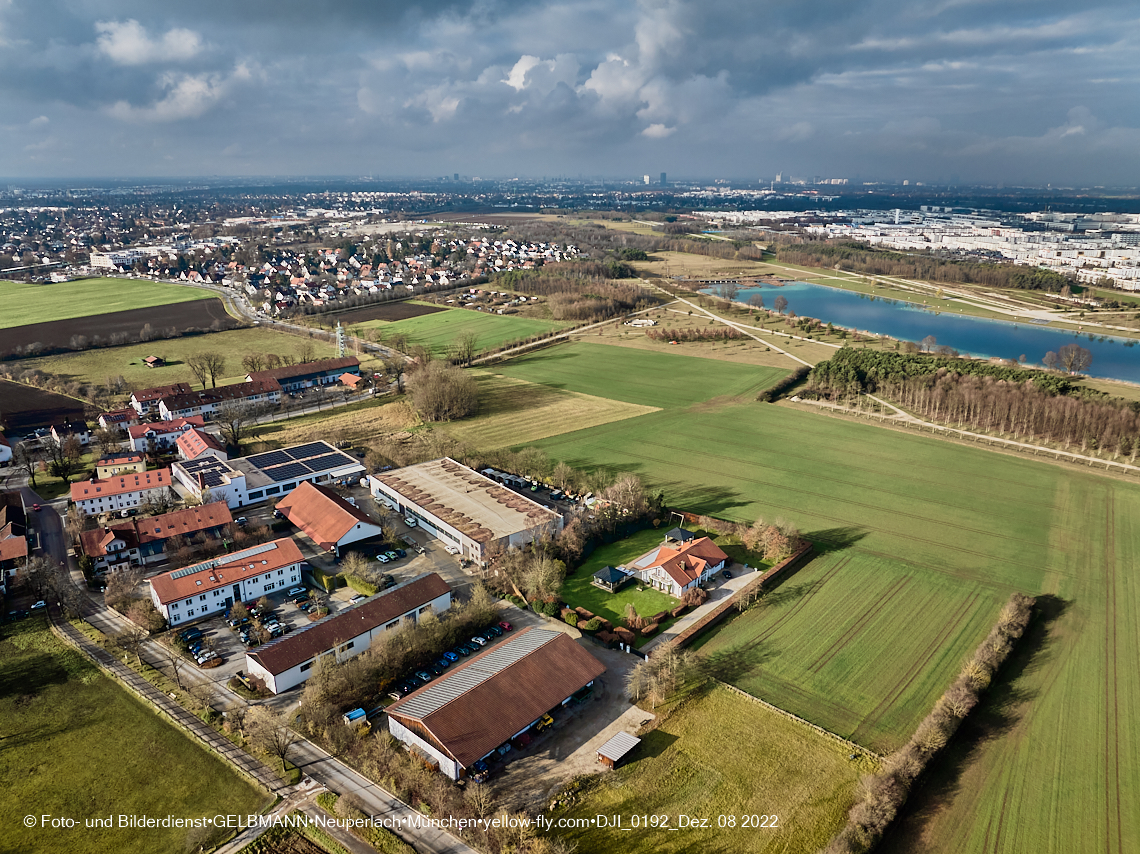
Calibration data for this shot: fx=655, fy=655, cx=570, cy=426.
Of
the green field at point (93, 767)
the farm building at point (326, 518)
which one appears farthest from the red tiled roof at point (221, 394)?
the green field at point (93, 767)

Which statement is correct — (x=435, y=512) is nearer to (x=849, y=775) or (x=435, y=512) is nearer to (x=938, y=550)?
(x=849, y=775)

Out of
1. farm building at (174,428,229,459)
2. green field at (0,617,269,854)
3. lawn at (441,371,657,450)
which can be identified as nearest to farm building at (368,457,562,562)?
lawn at (441,371,657,450)

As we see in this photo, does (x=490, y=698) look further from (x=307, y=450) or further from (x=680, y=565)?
(x=307, y=450)

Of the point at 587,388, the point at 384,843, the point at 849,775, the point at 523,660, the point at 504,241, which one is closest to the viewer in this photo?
the point at 384,843

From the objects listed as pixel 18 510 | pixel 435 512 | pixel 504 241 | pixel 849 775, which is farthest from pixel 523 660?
pixel 504 241

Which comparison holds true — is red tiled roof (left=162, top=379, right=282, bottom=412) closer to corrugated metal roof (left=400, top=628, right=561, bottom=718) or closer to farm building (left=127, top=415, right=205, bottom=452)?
farm building (left=127, top=415, right=205, bottom=452)

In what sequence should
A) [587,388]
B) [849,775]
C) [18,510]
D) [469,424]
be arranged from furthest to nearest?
[587,388]
[469,424]
[18,510]
[849,775]
